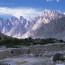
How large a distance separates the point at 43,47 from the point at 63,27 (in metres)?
→ 106

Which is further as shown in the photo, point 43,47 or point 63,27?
point 63,27

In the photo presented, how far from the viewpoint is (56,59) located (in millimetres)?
13922

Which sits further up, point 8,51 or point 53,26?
point 53,26

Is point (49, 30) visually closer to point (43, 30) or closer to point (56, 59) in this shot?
point (43, 30)

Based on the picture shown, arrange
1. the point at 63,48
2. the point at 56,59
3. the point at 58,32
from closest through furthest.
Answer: the point at 56,59
the point at 63,48
the point at 58,32

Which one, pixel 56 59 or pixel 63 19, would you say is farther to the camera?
pixel 63 19

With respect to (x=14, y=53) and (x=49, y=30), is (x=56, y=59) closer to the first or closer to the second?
(x=14, y=53)

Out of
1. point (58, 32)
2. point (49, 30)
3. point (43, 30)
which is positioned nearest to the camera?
point (58, 32)

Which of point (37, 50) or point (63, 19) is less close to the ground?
point (63, 19)

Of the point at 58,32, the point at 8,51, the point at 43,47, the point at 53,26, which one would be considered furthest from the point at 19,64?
the point at 53,26

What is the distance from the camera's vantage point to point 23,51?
22969mm

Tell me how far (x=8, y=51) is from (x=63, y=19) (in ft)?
382

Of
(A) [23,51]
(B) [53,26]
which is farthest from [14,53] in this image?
(B) [53,26]

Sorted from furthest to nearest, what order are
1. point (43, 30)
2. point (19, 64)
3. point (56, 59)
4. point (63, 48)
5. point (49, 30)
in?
point (43, 30) → point (49, 30) → point (63, 48) → point (19, 64) → point (56, 59)
